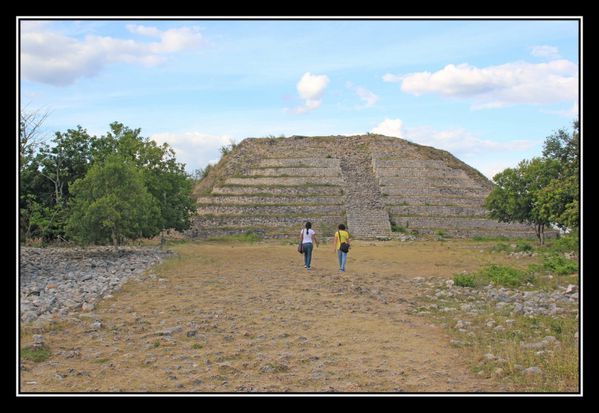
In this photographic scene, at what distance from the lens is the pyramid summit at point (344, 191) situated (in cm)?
5128

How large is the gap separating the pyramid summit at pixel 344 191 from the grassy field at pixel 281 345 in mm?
34263

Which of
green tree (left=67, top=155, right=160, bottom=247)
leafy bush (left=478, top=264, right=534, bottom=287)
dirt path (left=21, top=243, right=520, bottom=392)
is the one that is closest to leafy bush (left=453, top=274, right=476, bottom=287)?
leafy bush (left=478, top=264, right=534, bottom=287)

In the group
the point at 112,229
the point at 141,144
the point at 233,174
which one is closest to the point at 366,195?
the point at 233,174

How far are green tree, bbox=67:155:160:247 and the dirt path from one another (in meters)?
11.6

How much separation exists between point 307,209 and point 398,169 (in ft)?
47.5

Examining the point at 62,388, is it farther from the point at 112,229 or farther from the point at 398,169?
the point at 398,169

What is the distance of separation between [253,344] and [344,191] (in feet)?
157

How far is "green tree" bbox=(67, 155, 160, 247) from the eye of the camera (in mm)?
27766

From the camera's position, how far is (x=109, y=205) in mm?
27781

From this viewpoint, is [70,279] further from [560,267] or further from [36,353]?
[560,267]

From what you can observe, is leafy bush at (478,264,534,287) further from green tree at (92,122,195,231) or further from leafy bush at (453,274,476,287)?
green tree at (92,122,195,231)

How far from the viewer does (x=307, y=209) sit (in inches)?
2101

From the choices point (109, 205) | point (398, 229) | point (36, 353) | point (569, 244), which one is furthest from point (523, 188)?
point (36, 353)

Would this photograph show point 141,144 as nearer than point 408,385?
No
